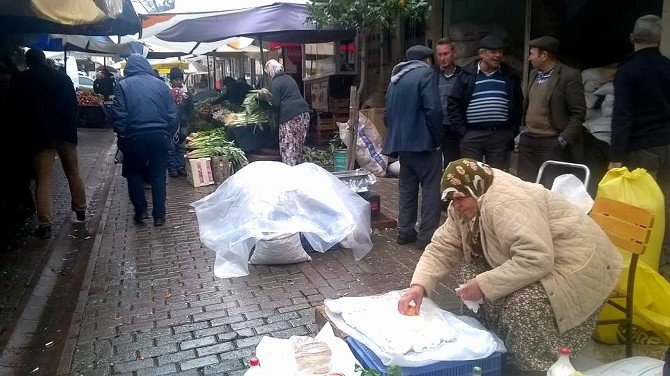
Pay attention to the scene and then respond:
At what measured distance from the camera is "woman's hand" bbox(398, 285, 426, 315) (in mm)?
2914

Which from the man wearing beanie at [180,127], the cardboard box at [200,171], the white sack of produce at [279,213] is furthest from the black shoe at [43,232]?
the man wearing beanie at [180,127]

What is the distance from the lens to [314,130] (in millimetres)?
12906

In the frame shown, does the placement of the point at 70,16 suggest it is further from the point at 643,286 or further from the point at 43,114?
the point at 643,286

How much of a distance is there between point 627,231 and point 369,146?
19.7ft

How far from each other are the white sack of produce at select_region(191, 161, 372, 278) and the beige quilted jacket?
8.03ft

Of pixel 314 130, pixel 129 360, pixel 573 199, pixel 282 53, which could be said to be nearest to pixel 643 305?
pixel 573 199

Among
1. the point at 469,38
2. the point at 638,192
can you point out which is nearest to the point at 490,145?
the point at 638,192

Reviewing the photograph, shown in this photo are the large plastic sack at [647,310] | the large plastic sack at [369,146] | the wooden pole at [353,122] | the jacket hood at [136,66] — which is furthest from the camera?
the large plastic sack at [369,146]

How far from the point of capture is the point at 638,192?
3445mm

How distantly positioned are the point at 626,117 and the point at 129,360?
393 centimetres

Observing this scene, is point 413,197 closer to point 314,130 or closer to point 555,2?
point 555,2

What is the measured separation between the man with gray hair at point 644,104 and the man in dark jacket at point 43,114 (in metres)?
5.54

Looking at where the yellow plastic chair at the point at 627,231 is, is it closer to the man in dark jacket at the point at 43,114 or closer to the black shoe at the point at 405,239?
the black shoe at the point at 405,239

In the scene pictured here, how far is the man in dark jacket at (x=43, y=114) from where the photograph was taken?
6016mm
